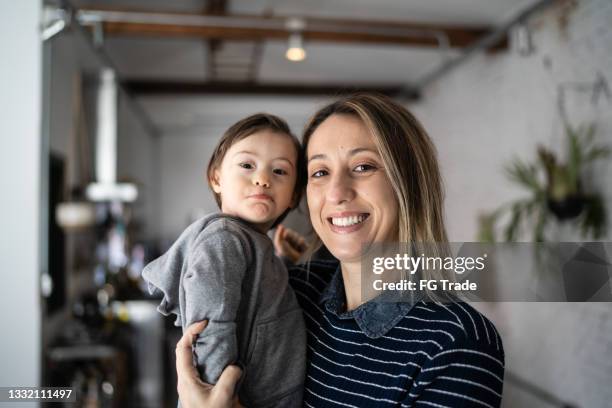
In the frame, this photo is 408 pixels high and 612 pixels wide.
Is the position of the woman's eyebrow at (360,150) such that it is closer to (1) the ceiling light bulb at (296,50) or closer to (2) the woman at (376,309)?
(2) the woman at (376,309)

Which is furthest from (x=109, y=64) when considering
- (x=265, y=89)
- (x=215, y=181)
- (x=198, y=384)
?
(x=198, y=384)

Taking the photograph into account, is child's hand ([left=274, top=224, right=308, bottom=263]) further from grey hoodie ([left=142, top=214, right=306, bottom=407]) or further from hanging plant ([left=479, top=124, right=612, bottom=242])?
hanging plant ([left=479, top=124, right=612, bottom=242])

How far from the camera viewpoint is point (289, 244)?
4.99 ft

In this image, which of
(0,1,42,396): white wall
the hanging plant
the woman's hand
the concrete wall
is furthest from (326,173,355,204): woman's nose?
the concrete wall

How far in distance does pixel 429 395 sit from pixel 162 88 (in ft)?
20.6

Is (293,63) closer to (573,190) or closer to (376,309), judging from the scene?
(573,190)

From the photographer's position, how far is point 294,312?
1158 millimetres

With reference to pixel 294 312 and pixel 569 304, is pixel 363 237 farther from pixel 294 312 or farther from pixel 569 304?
pixel 569 304

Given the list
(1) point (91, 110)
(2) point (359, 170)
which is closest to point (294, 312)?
(2) point (359, 170)

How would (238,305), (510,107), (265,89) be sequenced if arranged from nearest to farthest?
(238,305), (510,107), (265,89)

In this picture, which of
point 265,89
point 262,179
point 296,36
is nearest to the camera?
point 262,179

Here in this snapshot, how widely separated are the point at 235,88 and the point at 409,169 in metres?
5.95

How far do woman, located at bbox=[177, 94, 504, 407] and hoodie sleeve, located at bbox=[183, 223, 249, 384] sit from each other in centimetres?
3

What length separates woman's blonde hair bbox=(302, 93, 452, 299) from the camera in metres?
Result: 1.05
